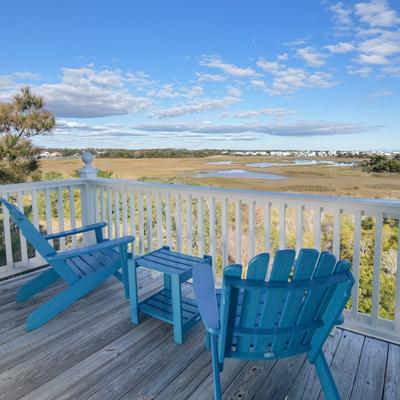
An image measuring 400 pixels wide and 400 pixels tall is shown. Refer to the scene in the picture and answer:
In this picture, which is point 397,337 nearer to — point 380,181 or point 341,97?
point 380,181

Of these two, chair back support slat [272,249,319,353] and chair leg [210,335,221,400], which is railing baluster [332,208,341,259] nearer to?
chair back support slat [272,249,319,353]

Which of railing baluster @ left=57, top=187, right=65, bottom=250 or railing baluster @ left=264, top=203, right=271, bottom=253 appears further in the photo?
railing baluster @ left=57, top=187, right=65, bottom=250

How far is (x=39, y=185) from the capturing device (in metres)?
3.54

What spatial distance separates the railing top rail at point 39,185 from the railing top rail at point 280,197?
20.9 inches

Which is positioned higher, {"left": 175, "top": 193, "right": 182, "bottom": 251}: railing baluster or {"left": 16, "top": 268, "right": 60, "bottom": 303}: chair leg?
{"left": 175, "top": 193, "right": 182, "bottom": 251}: railing baluster

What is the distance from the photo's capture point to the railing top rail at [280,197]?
2184 millimetres

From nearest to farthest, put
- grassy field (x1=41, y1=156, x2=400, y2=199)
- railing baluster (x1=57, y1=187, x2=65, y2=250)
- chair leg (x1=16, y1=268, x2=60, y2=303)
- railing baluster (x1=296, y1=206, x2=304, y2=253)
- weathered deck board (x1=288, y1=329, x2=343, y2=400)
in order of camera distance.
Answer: weathered deck board (x1=288, y1=329, x2=343, y2=400) < railing baluster (x1=296, y1=206, x2=304, y2=253) < chair leg (x1=16, y1=268, x2=60, y2=303) < grassy field (x1=41, y1=156, x2=400, y2=199) < railing baluster (x1=57, y1=187, x2=65, y2=250)

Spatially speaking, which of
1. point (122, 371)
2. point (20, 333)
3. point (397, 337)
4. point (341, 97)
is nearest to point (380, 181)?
point (397, 337)

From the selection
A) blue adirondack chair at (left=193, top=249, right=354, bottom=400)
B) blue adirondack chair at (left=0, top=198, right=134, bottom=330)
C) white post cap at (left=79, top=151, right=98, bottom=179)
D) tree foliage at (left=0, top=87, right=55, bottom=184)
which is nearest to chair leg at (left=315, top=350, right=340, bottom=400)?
blue adirondack chair at (left=193, top=249, right=354, bottom=400)

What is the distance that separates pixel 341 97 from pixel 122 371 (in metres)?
6.85

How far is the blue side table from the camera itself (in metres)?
2.29

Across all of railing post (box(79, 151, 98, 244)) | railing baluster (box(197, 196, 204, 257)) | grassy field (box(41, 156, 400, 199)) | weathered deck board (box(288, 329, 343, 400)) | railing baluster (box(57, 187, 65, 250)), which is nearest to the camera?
weathered deck board (box(288, 329, 343, 400))

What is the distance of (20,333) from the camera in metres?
2.43

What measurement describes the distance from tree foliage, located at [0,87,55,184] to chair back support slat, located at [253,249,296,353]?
5.61m
